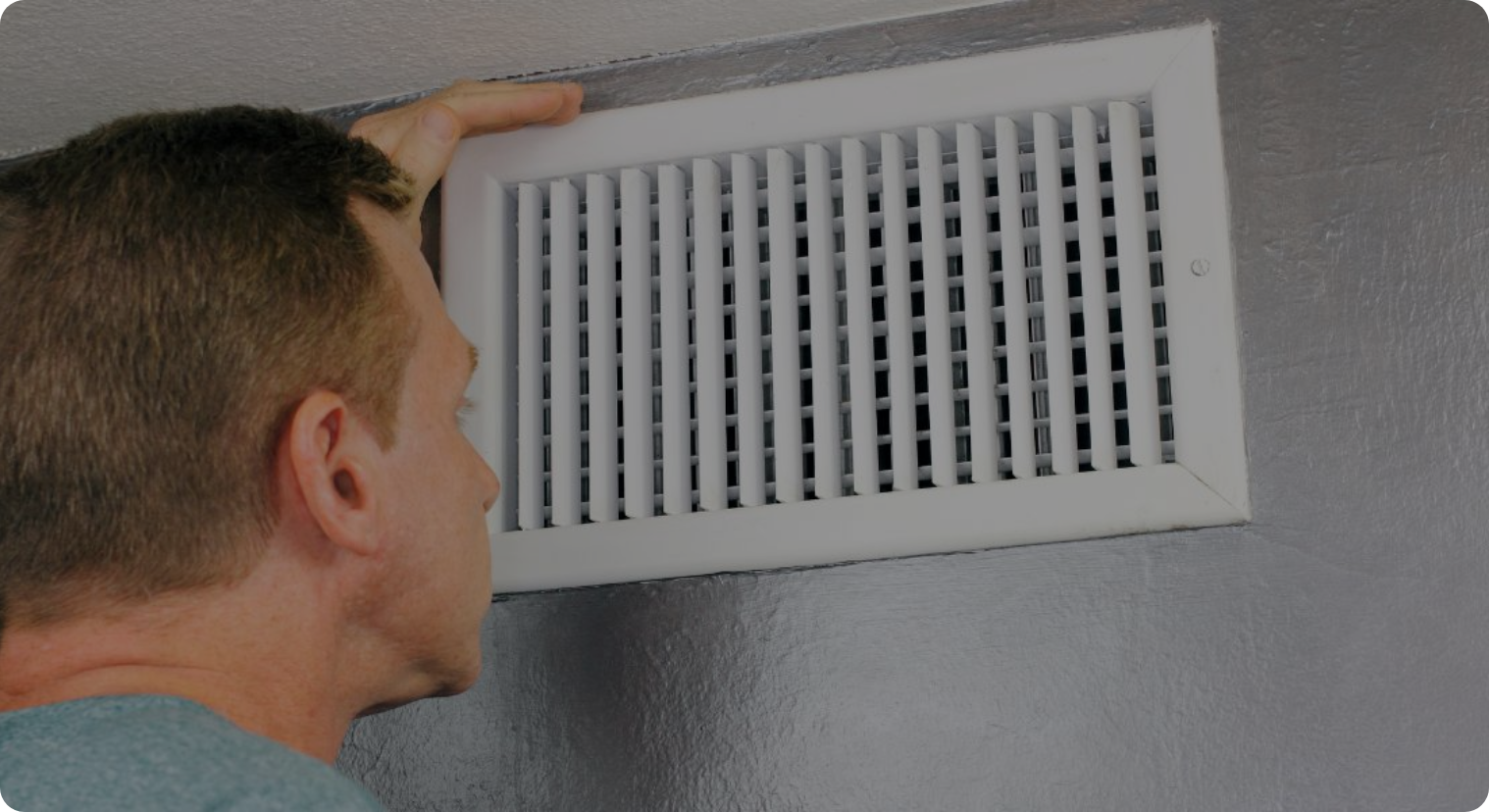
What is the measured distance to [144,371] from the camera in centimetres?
114

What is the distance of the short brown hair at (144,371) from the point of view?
3.74ft

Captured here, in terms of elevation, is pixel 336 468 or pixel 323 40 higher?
pixel 323 40

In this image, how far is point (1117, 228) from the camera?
4.85ft

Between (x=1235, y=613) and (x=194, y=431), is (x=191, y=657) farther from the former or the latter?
(x=1235, y=613)

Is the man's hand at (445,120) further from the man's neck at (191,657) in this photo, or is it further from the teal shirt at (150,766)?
the teal shirt at (150,766)

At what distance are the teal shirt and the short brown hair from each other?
0.14 metres

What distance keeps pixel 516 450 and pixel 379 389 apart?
15.9 inches

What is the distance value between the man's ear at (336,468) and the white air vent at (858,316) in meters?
0.38

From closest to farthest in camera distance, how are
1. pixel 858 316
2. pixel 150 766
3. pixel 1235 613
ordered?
pixel 150 766
pixel 1235 613
pixel 858 316

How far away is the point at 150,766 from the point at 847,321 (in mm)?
778

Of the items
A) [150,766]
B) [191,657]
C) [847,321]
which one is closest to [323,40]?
[847,321]

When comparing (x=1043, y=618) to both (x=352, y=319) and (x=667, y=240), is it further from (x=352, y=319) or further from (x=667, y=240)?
(x=352, y=319)

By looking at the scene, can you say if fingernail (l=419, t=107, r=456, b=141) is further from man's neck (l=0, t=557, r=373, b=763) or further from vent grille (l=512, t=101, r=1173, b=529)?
man's neck (l=0, t=557, r=373, b=763)

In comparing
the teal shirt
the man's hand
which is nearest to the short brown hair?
the teal shirt
